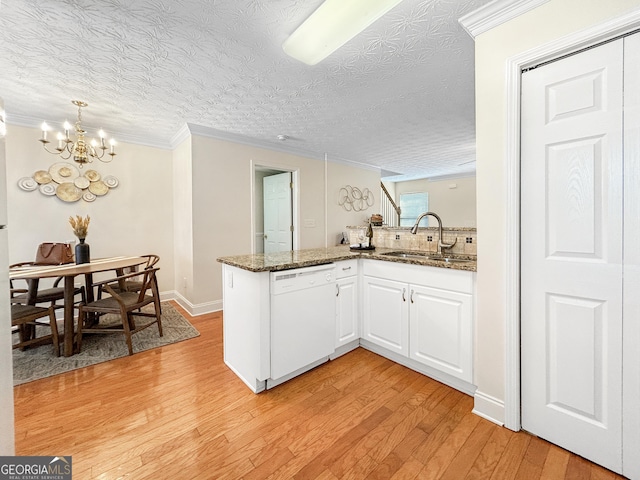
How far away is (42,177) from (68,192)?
271mm

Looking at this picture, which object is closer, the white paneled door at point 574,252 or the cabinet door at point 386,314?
the white paneled door at point 574,252

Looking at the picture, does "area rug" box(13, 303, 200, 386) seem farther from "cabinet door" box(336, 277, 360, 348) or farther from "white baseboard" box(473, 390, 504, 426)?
"white baseboard" box(473, 390, 504, 426)

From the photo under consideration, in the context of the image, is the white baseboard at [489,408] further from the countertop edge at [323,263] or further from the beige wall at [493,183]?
the countertop edge at [323,263]

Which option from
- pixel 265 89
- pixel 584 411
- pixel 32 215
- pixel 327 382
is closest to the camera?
pixel 584 411

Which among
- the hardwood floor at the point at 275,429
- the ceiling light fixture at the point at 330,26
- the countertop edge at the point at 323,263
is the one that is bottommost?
the hardwood floor at the point at 275,429

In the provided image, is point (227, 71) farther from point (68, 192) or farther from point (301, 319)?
point (68, 192)

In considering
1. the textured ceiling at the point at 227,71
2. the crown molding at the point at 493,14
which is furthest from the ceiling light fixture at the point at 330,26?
the crown molding at the point at 493,14

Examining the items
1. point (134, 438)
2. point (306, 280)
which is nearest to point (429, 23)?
point (306, 280)

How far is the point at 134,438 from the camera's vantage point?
1.49 meters

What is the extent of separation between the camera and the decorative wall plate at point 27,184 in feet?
10.3

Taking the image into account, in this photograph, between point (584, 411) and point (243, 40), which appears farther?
point (243, 40)

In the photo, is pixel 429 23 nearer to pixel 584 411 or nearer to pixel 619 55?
pixel 619 55

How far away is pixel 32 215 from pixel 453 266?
4.53m

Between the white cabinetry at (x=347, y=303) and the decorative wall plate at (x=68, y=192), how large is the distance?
351cm
